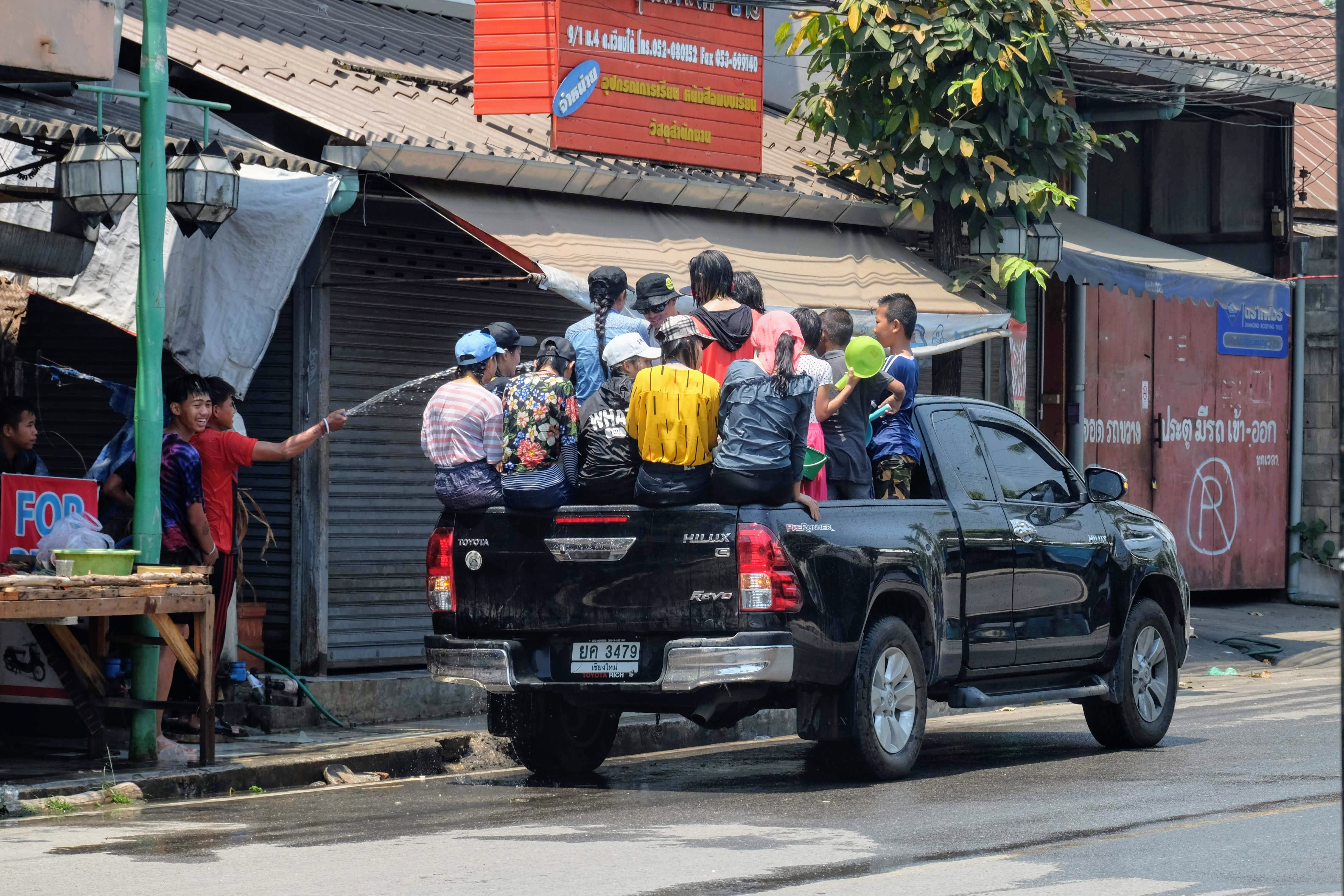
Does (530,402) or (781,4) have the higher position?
(781,4)

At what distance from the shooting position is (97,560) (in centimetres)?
945

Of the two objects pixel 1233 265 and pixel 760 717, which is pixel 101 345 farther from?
pixel 1233 265

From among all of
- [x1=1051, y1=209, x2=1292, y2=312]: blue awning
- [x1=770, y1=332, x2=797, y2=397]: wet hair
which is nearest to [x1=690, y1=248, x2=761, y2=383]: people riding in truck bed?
[x1=770, y1=332, x2=797, y2=397]: wet hair

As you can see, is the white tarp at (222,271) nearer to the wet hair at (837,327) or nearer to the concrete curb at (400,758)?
the concrete curb at (400,758)

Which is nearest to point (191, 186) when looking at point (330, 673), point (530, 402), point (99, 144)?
point (99, 144)

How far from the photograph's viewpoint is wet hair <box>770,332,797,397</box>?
28.7 feet

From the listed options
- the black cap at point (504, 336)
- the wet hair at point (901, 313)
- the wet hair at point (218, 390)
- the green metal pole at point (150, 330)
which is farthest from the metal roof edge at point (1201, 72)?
the green metal pole at point (150, 330)

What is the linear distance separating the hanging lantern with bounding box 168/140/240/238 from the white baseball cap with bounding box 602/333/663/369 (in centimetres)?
229

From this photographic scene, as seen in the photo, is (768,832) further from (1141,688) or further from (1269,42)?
(1269,42)

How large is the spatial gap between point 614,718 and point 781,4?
293 inches

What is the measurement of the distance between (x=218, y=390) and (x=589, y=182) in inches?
146

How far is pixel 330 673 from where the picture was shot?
1274 cm

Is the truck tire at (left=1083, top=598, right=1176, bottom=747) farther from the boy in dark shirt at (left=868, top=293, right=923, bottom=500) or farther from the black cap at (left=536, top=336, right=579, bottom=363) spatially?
the black cap at (left=536, top=336, right=579, bottom=363)

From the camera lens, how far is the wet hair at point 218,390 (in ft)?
35.5
